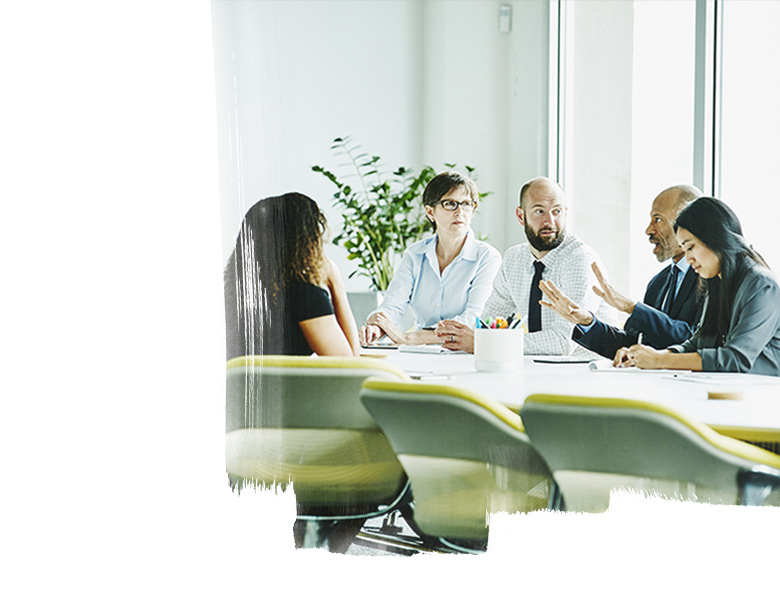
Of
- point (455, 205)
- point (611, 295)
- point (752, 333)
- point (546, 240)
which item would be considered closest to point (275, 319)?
point (455, 205)

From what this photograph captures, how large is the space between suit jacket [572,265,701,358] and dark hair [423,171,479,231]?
35 cm

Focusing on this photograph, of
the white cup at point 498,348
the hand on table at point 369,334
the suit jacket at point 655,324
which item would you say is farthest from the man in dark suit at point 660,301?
the hand on table at point 369,334

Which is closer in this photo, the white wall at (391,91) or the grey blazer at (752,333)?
the grey blazer at (752,333)

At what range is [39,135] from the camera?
1529mm

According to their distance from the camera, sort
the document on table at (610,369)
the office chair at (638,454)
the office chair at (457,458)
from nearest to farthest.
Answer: the office chair at (638,454) < the office chair at (457,458) < the document on table at (610,369)

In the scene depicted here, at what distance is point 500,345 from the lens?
1.51 meters

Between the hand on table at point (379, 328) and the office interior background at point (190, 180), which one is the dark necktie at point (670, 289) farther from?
the hand on table at point (379, 328)

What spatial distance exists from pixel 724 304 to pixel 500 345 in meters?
0.42

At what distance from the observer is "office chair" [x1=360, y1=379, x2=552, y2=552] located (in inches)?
52.2

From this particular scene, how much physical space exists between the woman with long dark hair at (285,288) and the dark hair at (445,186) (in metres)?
0.21

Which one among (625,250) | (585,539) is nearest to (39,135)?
(625,250)

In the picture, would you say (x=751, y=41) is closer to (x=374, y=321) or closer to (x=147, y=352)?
(x=374, y=321)

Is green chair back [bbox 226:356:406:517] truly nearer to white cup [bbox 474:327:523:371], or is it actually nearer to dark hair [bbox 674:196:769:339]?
white cup [bbox 474:327:523:371]

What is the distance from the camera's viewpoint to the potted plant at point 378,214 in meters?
1.46
